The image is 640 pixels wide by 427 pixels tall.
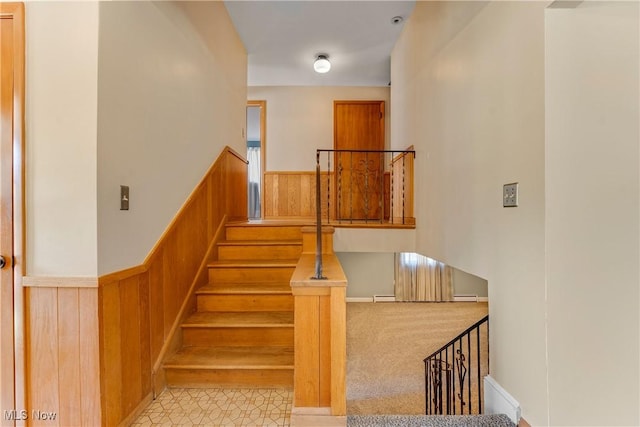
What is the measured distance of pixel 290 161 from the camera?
19.4ft

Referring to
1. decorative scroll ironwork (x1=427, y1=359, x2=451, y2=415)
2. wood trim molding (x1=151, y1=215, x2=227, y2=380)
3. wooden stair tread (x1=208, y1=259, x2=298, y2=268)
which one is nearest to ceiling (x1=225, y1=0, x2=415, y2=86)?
wood trim molding (x1=151, y1=215, x2=227, y2=380)

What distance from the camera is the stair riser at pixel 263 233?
3.42 meters

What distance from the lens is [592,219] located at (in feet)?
4.91

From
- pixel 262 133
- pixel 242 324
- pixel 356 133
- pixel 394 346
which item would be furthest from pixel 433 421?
pixel 262 133

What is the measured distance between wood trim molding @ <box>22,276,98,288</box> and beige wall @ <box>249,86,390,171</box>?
4509 mm

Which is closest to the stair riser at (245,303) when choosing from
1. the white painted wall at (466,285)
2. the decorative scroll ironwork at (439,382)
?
the decorative scroll ironwork at (439,382)

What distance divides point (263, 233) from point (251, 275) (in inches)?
25.3

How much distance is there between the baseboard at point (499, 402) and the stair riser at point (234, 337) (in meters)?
1.31

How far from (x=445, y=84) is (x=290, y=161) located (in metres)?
3.66

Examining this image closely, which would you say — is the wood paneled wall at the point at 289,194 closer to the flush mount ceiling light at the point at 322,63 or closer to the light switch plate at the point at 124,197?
the flush mount ceiling light at the point at 322,63

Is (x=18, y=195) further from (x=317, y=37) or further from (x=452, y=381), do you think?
(x=452, y=381)

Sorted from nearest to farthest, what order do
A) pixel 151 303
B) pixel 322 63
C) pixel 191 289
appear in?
1. pixel 151 303
2. pixel 191 289
3. pixel 322 63

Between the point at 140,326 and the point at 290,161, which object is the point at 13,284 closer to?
the point at 140,326
